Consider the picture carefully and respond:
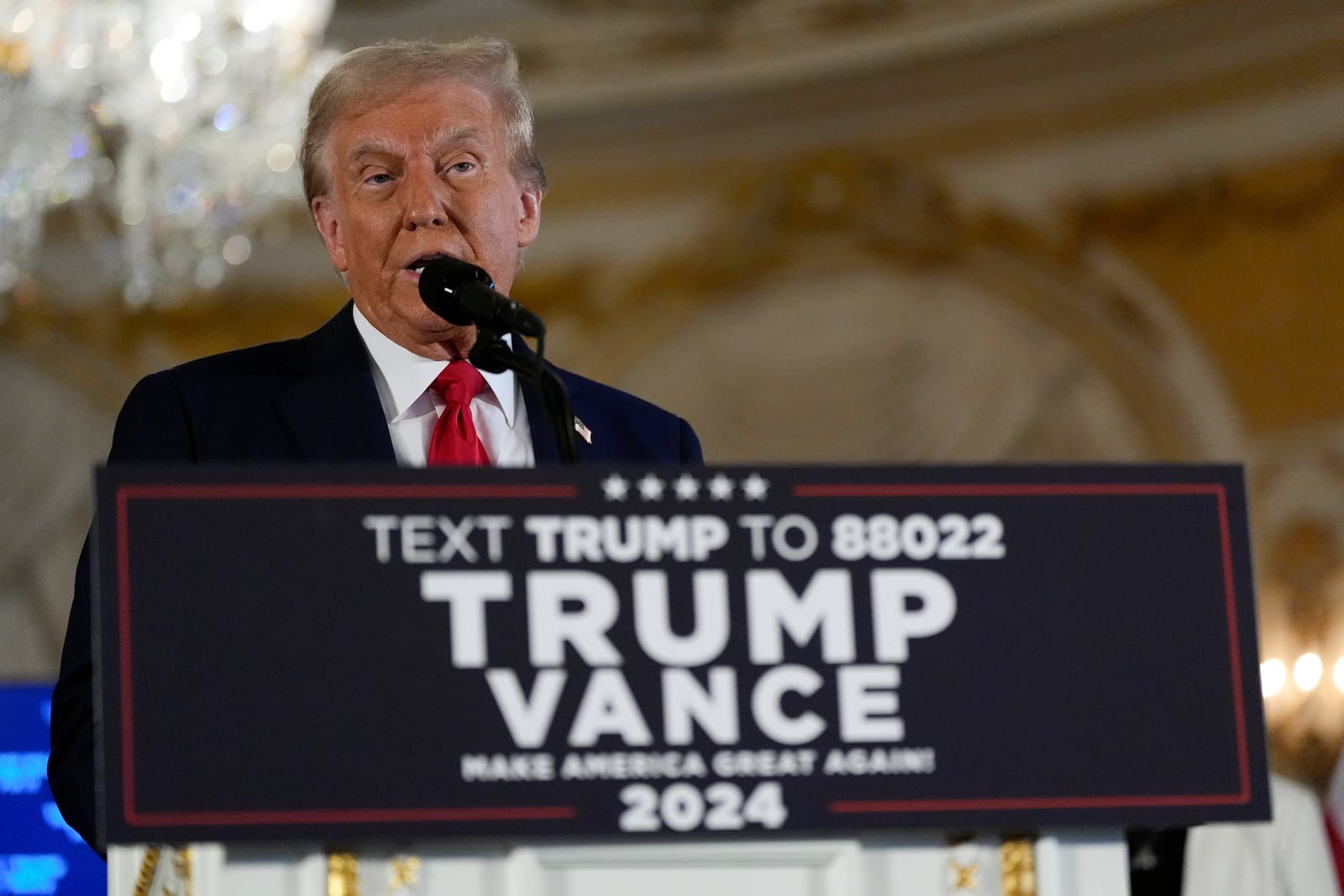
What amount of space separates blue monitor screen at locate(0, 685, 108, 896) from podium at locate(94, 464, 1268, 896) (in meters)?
2.22

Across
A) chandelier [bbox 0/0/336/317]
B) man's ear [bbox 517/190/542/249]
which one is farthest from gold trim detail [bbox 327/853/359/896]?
chandelier [bbox 0/0/336/317]

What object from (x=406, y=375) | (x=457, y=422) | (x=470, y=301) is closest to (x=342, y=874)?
(x=470, y=301)

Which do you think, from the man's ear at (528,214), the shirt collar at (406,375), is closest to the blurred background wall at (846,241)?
the man's ear at (528,214)

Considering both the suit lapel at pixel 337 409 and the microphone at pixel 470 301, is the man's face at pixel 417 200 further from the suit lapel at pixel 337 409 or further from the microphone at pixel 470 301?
the microphone at pixel 470 301

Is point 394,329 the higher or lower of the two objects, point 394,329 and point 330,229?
the lower

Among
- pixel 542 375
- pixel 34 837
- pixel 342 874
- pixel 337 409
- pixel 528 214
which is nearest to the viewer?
pixel 342 874

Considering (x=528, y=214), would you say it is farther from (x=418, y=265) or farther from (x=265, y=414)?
(x=265, y=414)

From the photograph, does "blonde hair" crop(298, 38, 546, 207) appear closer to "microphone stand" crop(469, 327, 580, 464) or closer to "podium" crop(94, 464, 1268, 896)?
"microphone stand" crop(469, 327, 580, 464)

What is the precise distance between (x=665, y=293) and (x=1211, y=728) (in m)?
7.14

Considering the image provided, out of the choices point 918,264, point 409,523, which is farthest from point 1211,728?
point 918,264

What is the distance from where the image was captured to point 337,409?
1.69m

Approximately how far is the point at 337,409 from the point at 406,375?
4.9 inches

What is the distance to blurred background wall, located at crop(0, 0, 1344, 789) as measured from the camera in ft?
21.5

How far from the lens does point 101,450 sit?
29.1 feet
